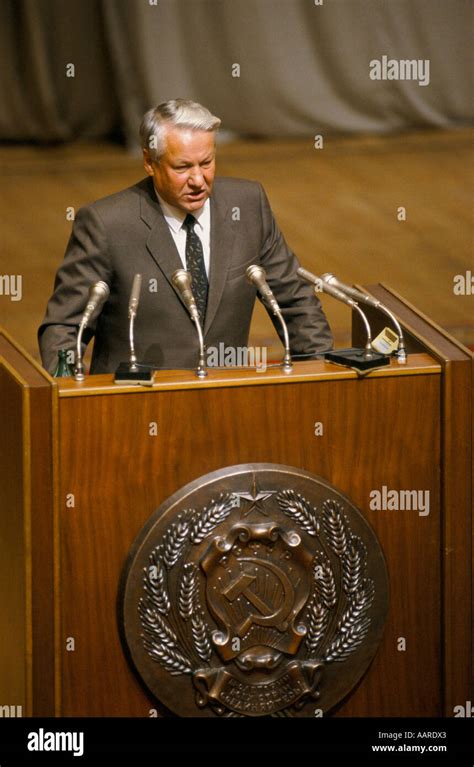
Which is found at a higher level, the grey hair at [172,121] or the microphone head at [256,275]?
the grey hair at [172,121]

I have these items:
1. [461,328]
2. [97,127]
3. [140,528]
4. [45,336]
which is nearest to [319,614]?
[140,528]

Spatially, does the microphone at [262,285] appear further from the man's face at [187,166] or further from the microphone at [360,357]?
the man's face at [187,166]

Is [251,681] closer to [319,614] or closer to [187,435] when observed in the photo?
[319,614]

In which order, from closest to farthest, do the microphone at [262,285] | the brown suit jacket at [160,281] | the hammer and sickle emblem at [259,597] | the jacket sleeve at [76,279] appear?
1. the hammer and sickle emblem at [259,597]
2. the microphone at [262,285]
3. the jacket sleeve at [76,279]
4. the brown suit jacket at [160,281]

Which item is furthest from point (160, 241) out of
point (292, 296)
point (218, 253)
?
point (292, 296)

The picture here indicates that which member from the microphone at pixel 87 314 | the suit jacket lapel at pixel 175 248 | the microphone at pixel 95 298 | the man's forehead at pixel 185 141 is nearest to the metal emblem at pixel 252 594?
the microphone at pixel 87 314

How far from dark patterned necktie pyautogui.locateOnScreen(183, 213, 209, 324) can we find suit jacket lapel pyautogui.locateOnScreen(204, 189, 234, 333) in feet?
0.09

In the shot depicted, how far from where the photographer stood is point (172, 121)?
12.0 ft

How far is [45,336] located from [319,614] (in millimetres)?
1008

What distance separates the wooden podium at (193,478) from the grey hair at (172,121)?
779 millimetres

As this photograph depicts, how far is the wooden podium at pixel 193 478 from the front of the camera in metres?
2.99

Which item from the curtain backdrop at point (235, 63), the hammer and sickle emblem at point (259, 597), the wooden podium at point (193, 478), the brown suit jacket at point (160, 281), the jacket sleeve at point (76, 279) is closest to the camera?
the wooden podium at point (193, 478)

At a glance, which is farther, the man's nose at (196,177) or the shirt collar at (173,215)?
the shirt collar at (173,215)

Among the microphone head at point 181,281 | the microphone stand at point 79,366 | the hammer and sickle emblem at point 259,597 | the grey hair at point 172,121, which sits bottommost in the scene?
the hammer and sickle emblem at point 259,597
